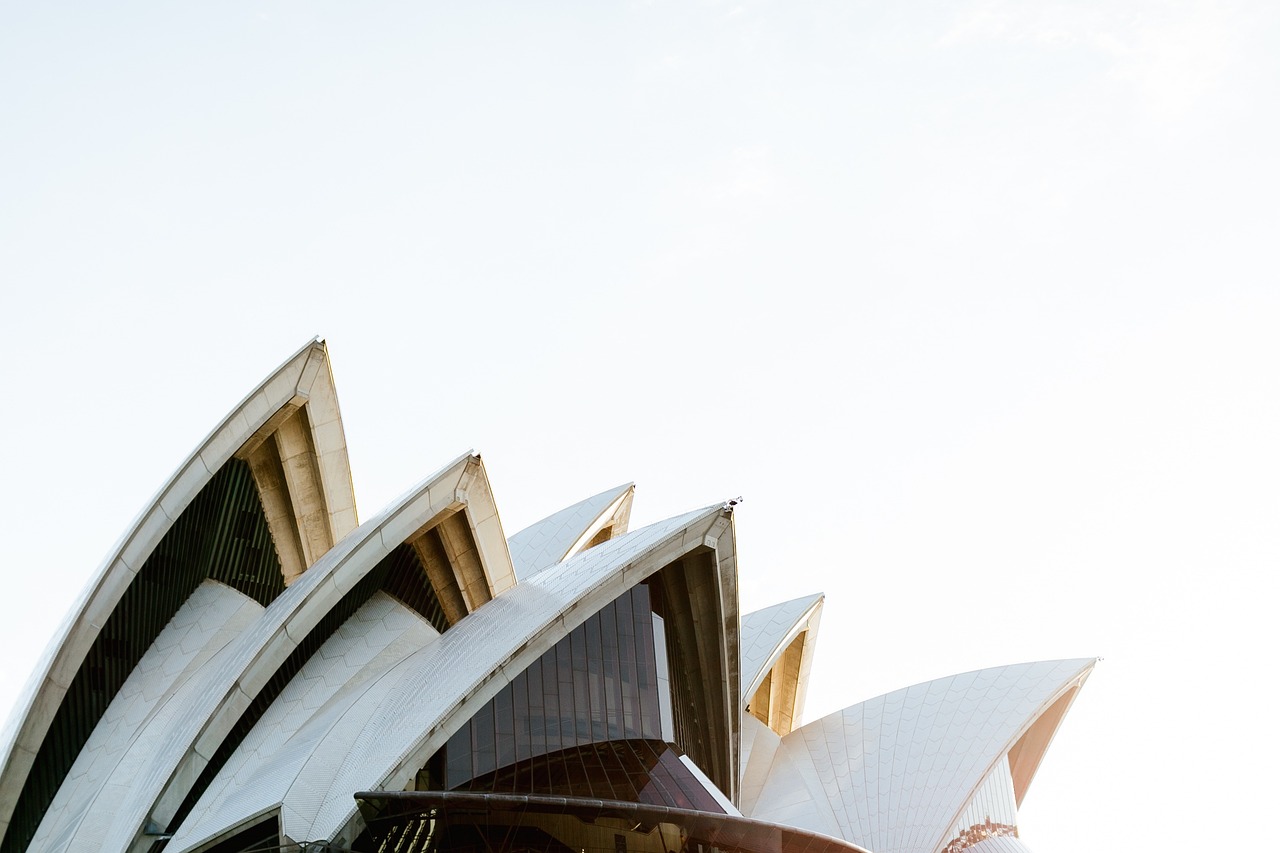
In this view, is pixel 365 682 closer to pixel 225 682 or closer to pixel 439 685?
pixel 225 682

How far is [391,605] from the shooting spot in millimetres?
24969

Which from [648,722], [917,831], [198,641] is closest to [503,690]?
[648,722]

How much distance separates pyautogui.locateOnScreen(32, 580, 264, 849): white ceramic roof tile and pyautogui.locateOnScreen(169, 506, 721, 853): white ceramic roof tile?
11.3ft

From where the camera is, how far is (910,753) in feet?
106

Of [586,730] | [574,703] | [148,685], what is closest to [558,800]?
[586,730]

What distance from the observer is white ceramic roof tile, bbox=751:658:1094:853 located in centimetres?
3034

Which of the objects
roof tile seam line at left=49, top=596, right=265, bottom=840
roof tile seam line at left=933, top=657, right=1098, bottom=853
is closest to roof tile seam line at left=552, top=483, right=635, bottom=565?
roof tile seam line at left=49, top=596, right=265, bottom=840

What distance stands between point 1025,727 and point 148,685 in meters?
21.4

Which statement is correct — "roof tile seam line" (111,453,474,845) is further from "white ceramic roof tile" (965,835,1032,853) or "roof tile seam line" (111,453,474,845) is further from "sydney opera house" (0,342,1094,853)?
"white ceramic roof tile" (965,835,1032,853)

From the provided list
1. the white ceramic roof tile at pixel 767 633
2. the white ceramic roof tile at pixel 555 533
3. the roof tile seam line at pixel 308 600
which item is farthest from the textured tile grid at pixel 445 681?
the white ceramic roof tile at pixel 767 633

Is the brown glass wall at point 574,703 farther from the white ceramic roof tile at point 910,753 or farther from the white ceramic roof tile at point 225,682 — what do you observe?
the white ceramic roof tile at point 910,753

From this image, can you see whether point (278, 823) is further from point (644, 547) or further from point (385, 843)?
point (644, 547)

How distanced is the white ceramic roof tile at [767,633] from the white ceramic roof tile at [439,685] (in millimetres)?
11005

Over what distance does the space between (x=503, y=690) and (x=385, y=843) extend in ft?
11.2
